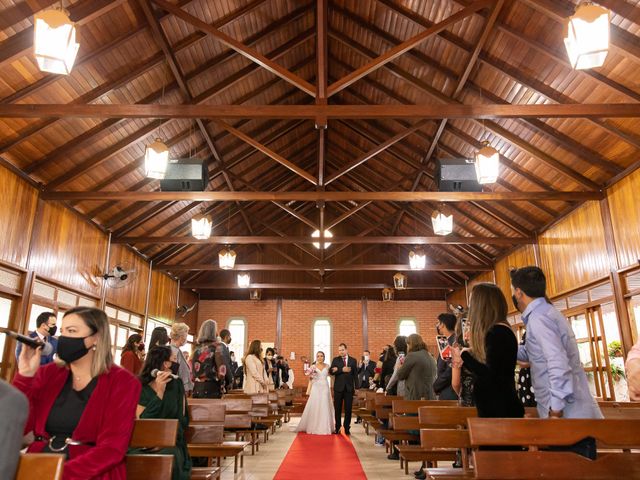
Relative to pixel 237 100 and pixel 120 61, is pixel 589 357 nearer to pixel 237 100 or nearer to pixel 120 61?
pixel 237 100

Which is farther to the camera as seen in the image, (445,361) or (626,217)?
(626,217)

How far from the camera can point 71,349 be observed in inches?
87.0

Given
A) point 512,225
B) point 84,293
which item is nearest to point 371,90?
point 512,225

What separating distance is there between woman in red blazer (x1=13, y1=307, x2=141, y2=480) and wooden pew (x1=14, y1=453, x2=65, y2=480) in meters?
0.99

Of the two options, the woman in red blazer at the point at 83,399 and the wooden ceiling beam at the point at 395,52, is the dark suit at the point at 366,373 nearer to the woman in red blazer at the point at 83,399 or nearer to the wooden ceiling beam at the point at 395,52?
the wooden ceiling beam at the point at 395,52

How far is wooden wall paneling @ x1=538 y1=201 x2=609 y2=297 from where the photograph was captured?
27.4 ft

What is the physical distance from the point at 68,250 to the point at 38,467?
8.93m

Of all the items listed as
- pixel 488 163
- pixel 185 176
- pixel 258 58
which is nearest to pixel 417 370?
pixel 488 163

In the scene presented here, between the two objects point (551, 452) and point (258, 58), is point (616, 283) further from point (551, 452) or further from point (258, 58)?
point (551, 452)

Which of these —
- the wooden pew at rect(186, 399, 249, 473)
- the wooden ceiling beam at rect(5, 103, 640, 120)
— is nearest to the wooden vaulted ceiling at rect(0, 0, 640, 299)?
the wooden ceiling beam at rect(5, 103, 640, 120)

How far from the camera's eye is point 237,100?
946cm

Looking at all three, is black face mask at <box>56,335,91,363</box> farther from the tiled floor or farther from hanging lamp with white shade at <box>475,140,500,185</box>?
hanging lamp with white shade at <box>475,140,500,185</box>

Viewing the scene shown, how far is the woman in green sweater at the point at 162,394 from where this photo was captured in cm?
309

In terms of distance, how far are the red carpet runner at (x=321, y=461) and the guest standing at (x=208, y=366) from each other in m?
1.22
